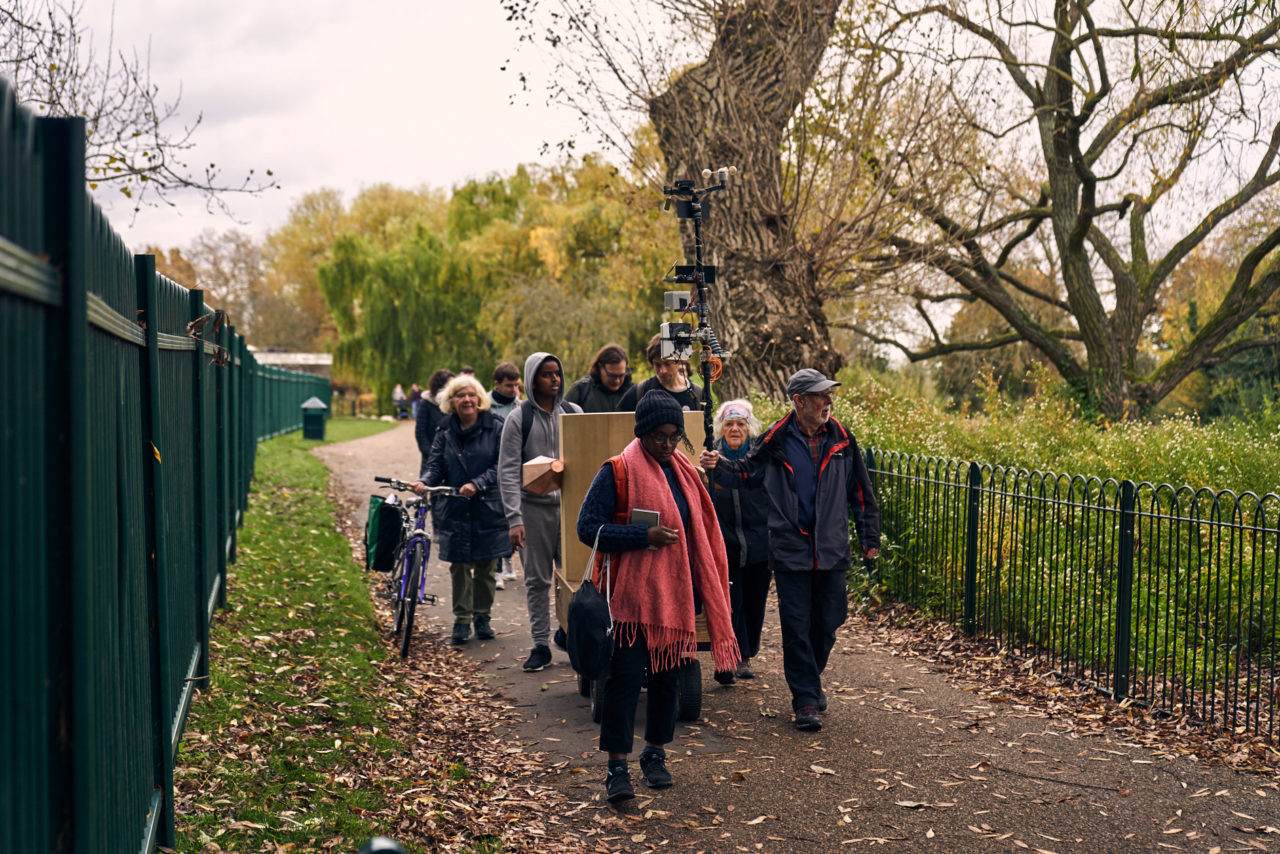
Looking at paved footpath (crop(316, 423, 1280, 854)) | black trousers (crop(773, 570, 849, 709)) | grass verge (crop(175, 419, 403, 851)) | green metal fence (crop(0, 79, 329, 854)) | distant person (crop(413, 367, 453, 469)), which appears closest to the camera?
green metal fence (crop(0, 79, 329, 854))

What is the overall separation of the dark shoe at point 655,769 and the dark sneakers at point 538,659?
233 cm

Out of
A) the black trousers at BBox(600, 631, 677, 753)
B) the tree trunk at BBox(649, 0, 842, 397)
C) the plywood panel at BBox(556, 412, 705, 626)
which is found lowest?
the black trousers at BBox(600, 631, 677, 753)

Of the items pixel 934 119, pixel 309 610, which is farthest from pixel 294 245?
pixel 309 610

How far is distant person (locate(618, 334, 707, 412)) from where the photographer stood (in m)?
7.46

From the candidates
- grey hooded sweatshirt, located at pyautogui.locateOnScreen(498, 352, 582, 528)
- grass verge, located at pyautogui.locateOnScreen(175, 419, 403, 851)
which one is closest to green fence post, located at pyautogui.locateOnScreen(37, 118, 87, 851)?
grass verge, located at pyautogui.locateOnScreen(175, 419, 403, 851)

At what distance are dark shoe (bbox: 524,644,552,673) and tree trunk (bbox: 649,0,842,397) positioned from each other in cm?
845

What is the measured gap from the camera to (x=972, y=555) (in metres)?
8.55

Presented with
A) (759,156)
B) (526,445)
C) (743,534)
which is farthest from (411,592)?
(759,156)

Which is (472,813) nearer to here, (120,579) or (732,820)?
(732,820)

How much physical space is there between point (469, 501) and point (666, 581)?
3.46m

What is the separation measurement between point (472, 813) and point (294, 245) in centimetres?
6261

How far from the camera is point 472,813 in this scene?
16.8 ft

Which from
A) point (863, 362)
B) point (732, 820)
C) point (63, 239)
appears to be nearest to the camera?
point (63, 239)

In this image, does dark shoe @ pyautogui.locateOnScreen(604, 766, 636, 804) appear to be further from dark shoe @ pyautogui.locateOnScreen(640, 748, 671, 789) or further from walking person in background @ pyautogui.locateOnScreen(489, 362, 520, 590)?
walking person in background @ pyautogui.locateOnScreen(489, 362, 520, 590)
